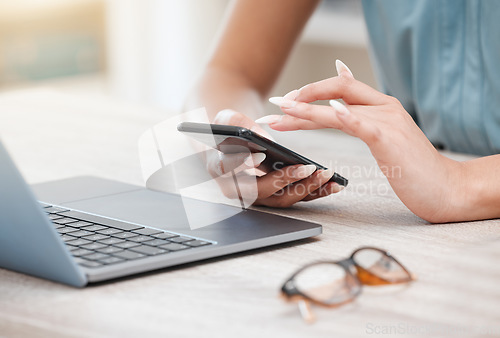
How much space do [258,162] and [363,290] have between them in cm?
27

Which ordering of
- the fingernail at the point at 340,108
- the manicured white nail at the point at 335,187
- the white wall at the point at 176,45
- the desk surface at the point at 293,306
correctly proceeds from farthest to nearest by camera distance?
the white wall at the point at 176,45 → the manicured white nail at the point at 335,187 → the fingernail at the point at 340,108 → the desk surface at the point at 293,306

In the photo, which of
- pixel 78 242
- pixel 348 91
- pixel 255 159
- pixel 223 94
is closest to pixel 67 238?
pixel 78 242

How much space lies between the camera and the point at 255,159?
0.78m

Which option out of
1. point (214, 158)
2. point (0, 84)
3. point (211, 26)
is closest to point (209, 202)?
point (214, 158)

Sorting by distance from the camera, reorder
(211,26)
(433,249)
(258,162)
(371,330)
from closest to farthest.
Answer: (371,330) < (433,249) < (258,162) < (211,26)

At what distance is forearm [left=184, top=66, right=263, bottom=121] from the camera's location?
1.17 meters

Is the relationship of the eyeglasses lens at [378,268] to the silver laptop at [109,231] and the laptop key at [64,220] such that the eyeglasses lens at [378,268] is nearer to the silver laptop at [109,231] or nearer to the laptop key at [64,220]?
the silver laptop at [109,231]

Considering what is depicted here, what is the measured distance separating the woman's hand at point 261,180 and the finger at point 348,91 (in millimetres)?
82

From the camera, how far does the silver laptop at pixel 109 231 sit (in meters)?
0.56

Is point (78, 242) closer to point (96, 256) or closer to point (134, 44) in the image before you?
point (96, 256)

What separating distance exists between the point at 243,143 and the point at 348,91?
0.43ft

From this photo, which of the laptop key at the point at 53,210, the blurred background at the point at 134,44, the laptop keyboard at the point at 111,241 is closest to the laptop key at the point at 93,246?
the laptop keyboard at the point at 111,241

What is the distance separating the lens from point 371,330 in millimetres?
497

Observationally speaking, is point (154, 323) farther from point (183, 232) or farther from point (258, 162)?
point (258, 162)
